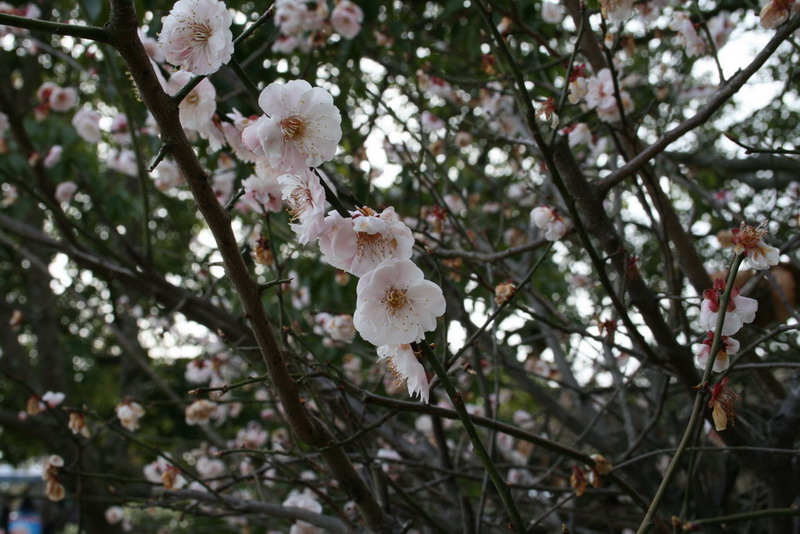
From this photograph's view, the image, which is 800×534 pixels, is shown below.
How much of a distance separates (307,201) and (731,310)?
2.60 feet

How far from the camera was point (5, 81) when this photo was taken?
11.7ft

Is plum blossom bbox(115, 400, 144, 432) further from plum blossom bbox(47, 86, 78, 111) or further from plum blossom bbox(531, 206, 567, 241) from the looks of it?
plum blossom bbox(47, 86, 78, 111)

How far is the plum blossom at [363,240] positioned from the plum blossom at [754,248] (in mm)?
581

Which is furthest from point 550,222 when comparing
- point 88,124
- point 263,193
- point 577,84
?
point 88,124

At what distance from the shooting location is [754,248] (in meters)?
1.09

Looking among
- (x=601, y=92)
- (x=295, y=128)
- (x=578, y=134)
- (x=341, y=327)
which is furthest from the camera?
(x=341, y=327)

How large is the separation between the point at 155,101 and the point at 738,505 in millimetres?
2506

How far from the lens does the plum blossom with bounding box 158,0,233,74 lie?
101 centimetres

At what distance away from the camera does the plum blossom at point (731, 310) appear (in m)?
1.15

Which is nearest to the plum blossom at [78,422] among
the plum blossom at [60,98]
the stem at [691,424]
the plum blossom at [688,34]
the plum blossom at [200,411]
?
the plum blossom at [200,411]

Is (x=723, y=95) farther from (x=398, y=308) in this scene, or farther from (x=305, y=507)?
(x=305, y=507)

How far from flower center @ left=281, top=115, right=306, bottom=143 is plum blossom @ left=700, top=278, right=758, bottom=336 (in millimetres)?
784

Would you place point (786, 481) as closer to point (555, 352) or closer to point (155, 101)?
point (555, 352)

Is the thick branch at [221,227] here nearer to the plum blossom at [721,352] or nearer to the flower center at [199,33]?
the flower center at [199,33]
